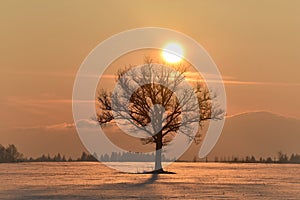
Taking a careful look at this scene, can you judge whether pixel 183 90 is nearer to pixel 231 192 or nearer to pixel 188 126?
pixel 188 126

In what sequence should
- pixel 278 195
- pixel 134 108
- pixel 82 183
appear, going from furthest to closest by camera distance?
pixel 134 108, pixel 82 183, pixel 278 195

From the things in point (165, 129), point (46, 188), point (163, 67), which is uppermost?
point (163, 67)

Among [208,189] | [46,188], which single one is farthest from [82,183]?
[208,189]

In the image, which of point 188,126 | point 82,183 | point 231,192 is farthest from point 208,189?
point 188,126

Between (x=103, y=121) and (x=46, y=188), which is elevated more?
(x=103, y=121)

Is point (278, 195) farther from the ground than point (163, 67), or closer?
closer

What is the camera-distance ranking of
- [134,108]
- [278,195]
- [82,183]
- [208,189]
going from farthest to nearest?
[134,108] < [82,183] < [208,189] < [278,195]

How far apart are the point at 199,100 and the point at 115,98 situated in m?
7.09

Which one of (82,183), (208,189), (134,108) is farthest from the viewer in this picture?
(134,108)

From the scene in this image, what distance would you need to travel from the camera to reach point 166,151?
5816cm

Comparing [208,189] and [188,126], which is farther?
[188,126]

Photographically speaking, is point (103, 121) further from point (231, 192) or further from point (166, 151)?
point (231, 192)

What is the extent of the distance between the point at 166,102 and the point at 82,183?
18282 millimetres

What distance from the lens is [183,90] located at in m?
57.5
